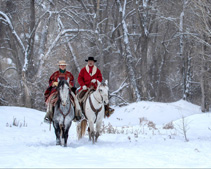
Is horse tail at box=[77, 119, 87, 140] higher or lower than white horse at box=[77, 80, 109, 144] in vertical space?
lower

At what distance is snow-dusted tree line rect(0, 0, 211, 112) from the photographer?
23.4 metres

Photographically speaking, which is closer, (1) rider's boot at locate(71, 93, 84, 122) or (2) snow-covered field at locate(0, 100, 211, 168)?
(2) snow-covered field at locate(0, 100, 211, 168)

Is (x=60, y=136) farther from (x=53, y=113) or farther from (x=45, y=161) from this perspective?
(x=45, y=161)

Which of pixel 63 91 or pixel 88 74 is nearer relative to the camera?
pixel 63 91

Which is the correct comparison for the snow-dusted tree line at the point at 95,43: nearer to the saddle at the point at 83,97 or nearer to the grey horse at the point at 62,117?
the saddle at the point at 83,97

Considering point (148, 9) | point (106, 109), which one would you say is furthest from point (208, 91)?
point (106, 109)

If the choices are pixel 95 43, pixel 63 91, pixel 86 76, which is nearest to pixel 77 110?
pixel 63 91

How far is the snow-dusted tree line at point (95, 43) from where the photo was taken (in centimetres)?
2344

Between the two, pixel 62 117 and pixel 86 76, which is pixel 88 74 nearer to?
pixel 86 76

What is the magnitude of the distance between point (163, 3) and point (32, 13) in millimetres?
11603

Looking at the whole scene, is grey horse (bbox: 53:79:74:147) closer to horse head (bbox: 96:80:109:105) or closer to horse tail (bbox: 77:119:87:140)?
horse head (bbox: 96:80:109:105)

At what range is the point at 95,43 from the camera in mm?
28906

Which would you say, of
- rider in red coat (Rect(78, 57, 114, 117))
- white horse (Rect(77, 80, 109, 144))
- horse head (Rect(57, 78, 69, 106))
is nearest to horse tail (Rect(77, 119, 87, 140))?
white horse (Rect(77, 80, 109, 144))

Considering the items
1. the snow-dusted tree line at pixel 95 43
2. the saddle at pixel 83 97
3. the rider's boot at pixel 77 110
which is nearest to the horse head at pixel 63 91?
the rider's boot at pixel 77 110
